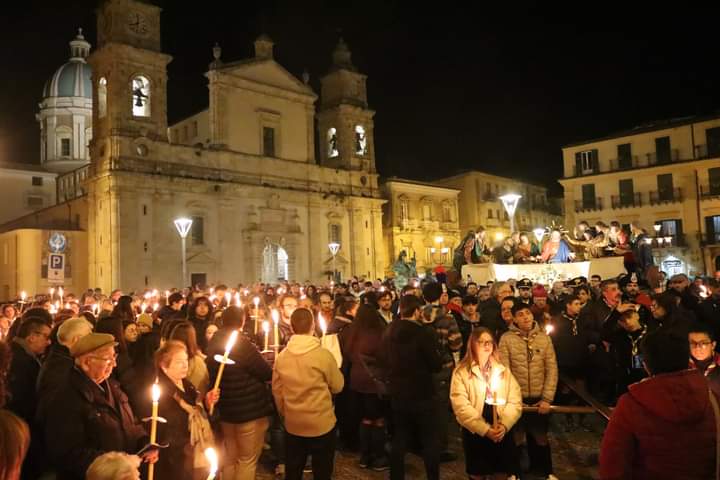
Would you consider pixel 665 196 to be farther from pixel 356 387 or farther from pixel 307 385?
pixel 307 385

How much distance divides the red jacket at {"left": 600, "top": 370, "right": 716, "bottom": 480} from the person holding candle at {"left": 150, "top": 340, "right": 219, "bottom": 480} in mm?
2883

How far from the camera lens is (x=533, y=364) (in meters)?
5.56

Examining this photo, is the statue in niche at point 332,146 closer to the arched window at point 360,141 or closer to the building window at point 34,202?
the arched window at point 360,141

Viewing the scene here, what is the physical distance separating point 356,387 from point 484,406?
2.17 meters

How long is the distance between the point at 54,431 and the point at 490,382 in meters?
3.21

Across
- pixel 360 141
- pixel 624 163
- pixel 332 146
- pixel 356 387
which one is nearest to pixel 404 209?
pixel 360 141

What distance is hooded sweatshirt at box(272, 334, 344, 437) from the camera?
499cm

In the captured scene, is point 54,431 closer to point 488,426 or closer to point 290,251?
point 488,426

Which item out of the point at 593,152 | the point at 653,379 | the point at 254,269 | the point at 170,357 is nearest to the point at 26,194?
the point at 254,269

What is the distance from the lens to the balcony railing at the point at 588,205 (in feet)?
146

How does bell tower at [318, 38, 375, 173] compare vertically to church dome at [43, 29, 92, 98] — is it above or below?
below

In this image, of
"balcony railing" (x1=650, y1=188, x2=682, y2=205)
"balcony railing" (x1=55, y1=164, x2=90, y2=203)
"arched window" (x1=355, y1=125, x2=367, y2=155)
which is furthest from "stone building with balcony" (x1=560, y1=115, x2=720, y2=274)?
"balcony railing" (x1=55, y1=164, x2=90, y2=203)

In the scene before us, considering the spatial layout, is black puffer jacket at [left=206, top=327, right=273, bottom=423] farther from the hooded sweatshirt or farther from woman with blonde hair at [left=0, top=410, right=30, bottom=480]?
woman with blonde hair at [left=0, top=410, right=30, bottom=480]

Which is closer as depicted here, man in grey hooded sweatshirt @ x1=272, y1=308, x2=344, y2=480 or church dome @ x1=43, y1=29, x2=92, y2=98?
man in grey hooded sweatshirt @ x1=272, y1=308, x2=344, y2=480
